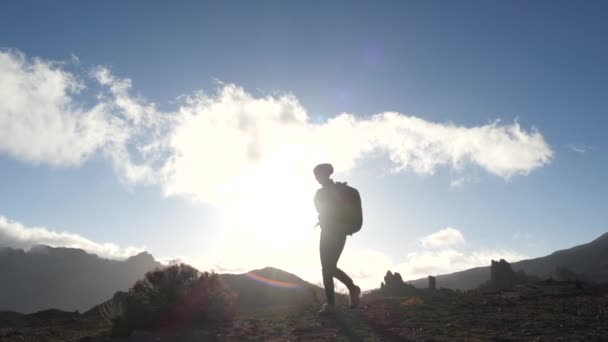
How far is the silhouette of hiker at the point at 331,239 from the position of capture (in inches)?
320

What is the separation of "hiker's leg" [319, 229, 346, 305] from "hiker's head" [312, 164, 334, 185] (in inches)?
42.2

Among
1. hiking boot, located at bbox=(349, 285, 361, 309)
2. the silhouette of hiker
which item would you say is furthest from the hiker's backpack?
hiking boot, located at bbox=(349, 285, 361, 309)

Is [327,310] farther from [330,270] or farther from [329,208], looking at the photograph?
[329,208]

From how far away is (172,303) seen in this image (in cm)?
779

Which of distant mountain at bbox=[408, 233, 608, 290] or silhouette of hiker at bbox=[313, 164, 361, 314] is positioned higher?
distant mountain at bbox=[408, 233, 608, 290]

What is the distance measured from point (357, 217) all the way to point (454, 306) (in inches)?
111

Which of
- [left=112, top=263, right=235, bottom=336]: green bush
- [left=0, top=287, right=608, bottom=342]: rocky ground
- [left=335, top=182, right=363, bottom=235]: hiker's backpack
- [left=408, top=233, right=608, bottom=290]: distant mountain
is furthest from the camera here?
[left=408, top=233, right=608, bottom=290]: distant mountain

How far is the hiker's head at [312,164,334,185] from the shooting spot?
27.6 feet

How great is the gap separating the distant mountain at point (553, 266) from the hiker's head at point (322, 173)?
10579cm

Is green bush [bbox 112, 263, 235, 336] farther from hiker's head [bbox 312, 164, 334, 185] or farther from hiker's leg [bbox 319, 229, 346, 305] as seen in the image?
hiker's head [bbox 312, 164, 334, 185]

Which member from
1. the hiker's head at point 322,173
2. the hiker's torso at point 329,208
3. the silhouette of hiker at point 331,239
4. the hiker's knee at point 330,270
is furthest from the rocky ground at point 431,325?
the hiker's head at point 322,173

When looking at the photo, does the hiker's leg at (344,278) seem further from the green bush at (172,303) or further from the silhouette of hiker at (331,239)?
the green bush at (172,303)

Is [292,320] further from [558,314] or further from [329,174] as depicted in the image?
[558,314]

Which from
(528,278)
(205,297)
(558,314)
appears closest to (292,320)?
(205,297)
